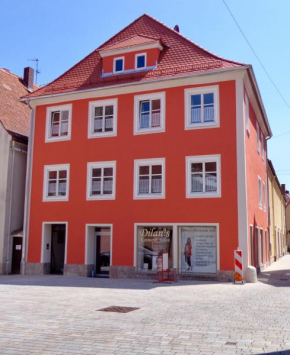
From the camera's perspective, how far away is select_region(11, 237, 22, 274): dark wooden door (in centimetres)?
2333

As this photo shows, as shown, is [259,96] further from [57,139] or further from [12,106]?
[12,106]

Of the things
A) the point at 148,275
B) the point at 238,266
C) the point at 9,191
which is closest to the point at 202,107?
the point at 238,266

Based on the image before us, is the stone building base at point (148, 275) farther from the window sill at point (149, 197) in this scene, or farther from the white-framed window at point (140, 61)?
the white-framed window at point (140, 61)

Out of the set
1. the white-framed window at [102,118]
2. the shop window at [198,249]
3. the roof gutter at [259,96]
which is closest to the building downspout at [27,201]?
the white-framed window at [102,118]

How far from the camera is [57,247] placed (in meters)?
23.0

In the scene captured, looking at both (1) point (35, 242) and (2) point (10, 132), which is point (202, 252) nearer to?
(1) point (35, 242)

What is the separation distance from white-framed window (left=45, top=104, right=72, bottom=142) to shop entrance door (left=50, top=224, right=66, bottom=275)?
4719 millimetres

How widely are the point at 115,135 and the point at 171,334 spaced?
14.7 metres

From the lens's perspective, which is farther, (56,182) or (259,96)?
(259,96)

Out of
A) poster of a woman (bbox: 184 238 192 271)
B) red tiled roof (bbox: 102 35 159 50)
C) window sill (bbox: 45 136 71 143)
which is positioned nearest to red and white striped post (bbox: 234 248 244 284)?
poster of a woman (bbox: 184 238 192 271)

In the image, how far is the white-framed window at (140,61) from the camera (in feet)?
72.9

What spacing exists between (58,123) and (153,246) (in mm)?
8602

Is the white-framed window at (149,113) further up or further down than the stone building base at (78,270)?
further up

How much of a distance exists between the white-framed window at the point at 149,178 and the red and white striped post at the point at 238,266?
14.5 feet
